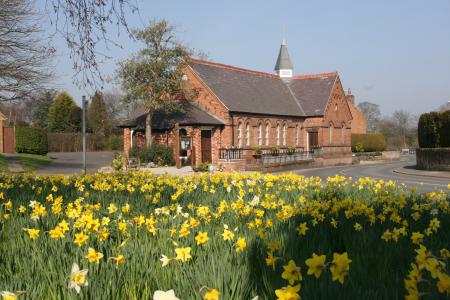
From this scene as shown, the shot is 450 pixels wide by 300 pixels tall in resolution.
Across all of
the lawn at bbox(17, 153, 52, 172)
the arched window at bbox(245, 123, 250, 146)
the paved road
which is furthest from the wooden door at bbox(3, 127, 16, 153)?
the paved road

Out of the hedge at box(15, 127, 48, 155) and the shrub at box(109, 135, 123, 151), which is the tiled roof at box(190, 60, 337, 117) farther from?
the shrub at box(109, 135, 123, 151)

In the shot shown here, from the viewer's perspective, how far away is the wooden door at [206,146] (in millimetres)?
34781

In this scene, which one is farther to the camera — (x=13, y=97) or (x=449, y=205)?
(x=13, y=97)

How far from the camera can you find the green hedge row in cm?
2995

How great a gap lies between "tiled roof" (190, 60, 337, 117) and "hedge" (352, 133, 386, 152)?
14368mm

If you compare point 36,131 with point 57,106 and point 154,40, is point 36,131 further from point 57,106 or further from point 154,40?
point 57,106

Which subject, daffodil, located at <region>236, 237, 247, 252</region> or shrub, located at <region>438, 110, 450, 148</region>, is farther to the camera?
shrub, located at <region>438, 110, 450, 148</region>

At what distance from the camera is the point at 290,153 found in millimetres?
38500

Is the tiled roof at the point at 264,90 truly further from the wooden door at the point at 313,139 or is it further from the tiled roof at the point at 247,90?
the wooden door at the point at 313,139

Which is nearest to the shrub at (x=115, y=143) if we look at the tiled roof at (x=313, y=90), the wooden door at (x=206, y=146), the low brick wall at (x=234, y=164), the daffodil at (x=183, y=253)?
the tiled roof at (x=313, y=90)

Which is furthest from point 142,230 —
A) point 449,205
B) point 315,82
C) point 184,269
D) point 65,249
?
point 315,82

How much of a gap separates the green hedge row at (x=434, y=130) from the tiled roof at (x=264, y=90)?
1249cm

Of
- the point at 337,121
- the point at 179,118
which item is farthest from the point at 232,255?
the point at 337,121

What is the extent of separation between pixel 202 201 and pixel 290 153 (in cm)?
3201
